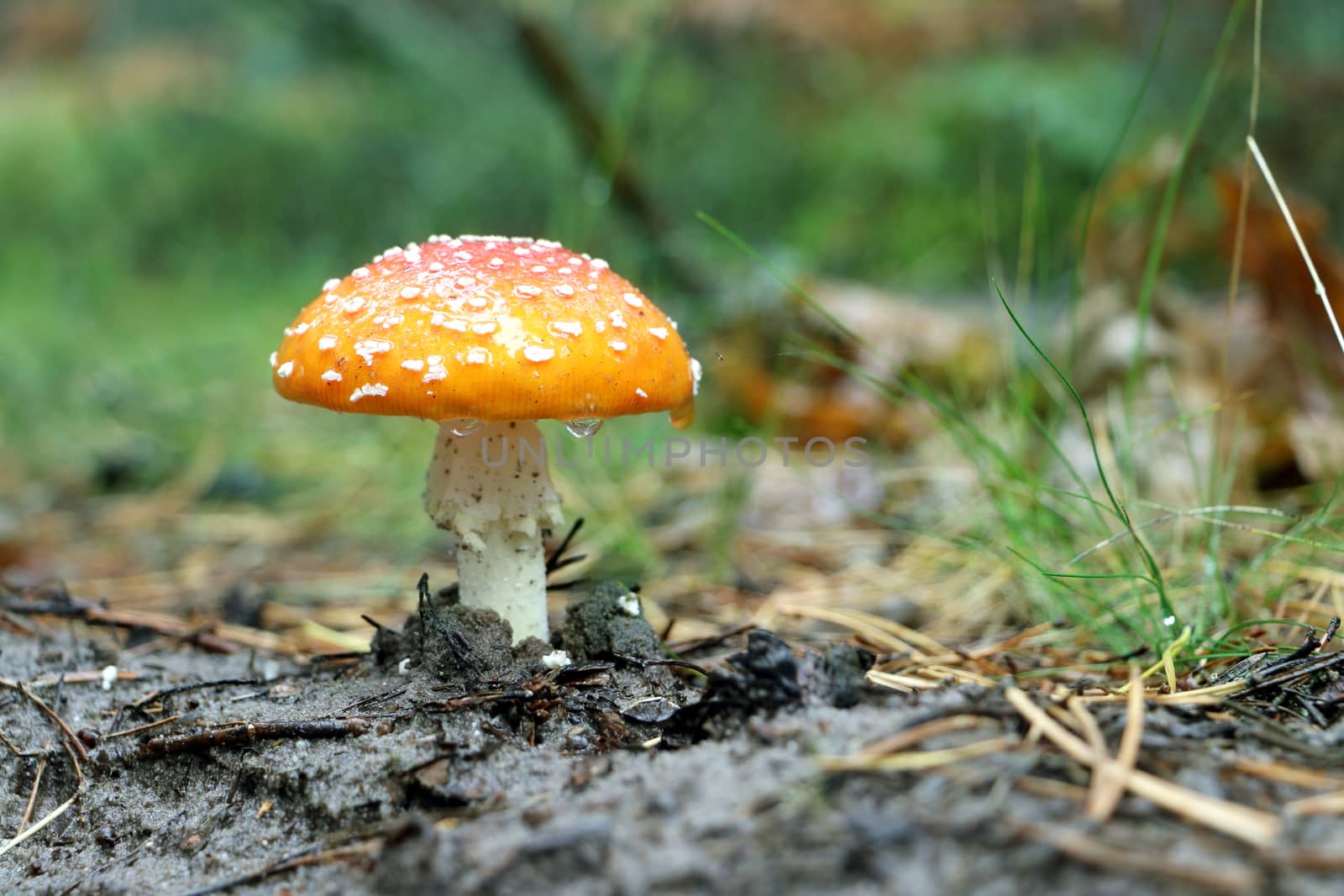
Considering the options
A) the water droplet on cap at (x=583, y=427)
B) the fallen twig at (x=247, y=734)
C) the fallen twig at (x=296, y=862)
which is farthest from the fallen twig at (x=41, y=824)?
the water droplet on cap at (x=583, y=427)

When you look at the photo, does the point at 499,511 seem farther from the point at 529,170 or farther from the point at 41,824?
the point at 529,170

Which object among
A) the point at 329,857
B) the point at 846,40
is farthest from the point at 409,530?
the point at 846,40

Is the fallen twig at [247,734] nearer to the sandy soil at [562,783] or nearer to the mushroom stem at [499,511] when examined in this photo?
the sandy soil at [562,783]

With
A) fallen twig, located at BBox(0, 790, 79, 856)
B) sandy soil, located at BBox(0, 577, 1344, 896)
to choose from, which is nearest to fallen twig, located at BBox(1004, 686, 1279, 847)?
sandy soil, located at BBox(0, 577, 1344, 896)

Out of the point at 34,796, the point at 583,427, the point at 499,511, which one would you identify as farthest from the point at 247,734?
the point at 583,427

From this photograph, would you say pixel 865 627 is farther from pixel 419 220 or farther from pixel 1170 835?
pixel 419 220

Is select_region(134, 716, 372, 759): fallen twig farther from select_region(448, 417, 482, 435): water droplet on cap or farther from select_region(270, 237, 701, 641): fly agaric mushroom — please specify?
select_region(448, 417, 482, 435): water droplet on cap
